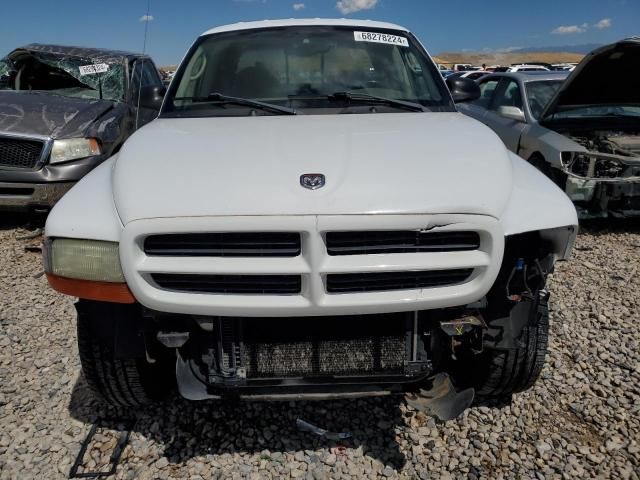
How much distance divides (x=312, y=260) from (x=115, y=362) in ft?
3.82

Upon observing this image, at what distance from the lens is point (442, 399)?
2.23 meters

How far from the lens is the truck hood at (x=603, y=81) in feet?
17.0

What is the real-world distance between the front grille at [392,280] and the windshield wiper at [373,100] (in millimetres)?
1332

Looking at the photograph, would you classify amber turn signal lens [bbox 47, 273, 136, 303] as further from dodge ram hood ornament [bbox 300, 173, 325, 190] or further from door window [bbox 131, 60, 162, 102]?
door window [bbox 131, 60, 162, 102]

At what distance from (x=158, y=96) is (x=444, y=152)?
2161 mm

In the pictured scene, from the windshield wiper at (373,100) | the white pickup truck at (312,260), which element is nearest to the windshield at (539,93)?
the windshield wiper at (373,100)

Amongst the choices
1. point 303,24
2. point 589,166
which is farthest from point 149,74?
point 589,166

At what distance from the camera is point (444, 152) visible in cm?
225

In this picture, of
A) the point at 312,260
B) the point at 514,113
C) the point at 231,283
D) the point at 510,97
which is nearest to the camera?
the point at 312,260

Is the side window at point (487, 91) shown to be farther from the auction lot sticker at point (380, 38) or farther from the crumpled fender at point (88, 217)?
the crumpled fender at point (88, 217)

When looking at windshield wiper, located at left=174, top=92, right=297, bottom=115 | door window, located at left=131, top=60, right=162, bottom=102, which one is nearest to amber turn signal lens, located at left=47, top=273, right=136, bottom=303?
windshield wiper, located at left=174, top=92, right=297, bottom=115

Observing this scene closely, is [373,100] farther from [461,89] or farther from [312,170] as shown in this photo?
[312,170]

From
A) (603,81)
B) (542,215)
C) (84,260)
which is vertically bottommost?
(84,260)

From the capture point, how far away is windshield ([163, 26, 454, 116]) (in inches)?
123
